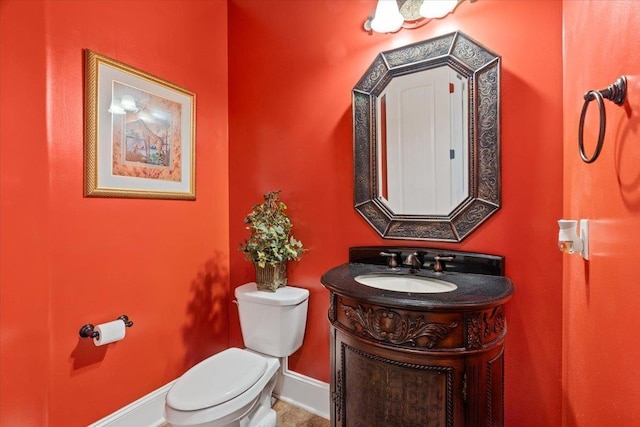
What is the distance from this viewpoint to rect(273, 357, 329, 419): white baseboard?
177 centimetres

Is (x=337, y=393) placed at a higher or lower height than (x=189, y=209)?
lower

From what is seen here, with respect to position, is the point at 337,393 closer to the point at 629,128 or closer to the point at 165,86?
the point at 629,128

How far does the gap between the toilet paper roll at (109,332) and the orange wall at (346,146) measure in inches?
30.3

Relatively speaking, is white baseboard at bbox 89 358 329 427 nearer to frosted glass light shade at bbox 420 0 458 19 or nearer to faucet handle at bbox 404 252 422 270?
faucet handle at bbox 404 252 422 270

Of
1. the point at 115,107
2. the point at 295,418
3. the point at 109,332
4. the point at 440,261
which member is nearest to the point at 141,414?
the point at 109,332

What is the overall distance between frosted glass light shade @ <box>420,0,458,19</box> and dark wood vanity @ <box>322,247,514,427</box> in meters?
1.21

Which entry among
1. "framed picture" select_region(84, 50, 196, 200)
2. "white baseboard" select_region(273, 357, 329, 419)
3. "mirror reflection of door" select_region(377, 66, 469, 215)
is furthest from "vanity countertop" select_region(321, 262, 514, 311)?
"framed picture" select_region(84, 50, 196, 200)

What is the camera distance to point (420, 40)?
4.81 ft

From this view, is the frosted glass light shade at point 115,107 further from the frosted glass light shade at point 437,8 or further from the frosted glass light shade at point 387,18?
the frosted glass light shade at point 437,8

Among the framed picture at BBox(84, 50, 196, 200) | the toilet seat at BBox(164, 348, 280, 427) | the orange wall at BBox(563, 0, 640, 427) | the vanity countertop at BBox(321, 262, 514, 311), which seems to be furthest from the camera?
the framed picture at BBox(84, 50, 196, 200)

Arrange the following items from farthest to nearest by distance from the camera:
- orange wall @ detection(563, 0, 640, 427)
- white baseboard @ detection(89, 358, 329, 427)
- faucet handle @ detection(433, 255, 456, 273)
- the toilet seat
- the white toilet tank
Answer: the white toilet tank, white baseboard @ detection(89, 358, 329, 427), faucet handle @ detection(433, 255, 456, 273), the toilet seat, orange wall @ detection(563, 0, 640, 427)

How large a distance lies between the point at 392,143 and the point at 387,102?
0.69ft

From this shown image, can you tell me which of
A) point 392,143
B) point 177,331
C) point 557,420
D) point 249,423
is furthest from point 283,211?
point 557,420

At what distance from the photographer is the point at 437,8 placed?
54.2 inches
